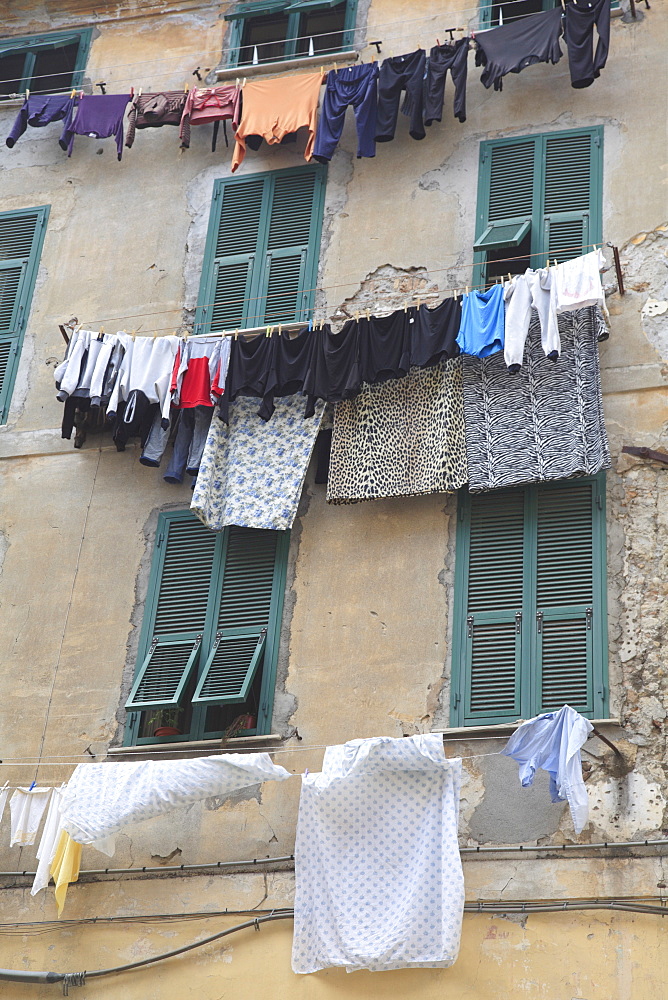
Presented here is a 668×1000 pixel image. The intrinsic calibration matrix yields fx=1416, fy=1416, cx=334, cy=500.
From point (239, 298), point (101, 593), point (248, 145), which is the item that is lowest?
point (101, 593)

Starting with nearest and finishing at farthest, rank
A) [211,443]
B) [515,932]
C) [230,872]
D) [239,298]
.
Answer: [515,932]
[230,872]
[211,443]
[239,298]

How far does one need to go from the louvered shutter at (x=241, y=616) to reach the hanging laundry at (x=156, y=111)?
407cm

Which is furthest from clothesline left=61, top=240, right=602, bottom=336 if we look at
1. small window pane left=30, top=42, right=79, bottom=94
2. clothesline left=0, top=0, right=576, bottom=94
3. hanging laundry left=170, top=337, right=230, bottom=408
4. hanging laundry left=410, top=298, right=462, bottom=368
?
small window pane left=30, top=42, right=79, bottom=94

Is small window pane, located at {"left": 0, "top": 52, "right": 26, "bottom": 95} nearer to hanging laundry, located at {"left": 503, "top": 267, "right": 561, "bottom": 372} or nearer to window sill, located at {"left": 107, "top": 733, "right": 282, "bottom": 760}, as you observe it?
hanging laundry, located at {"left": 503, "top": 267, "right": 561, "bottom": 372}

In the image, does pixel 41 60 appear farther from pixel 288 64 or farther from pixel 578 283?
pixel 578 283

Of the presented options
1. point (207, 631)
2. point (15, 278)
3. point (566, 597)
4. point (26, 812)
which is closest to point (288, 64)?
point (15, 278)

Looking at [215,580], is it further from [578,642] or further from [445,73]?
[445,73]

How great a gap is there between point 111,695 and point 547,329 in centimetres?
431

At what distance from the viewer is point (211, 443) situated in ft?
36.8

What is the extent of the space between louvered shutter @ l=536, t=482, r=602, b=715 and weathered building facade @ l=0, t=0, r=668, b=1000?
101mm

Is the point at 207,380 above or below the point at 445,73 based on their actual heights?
below

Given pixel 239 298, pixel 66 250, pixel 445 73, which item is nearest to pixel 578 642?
pixel 239 298

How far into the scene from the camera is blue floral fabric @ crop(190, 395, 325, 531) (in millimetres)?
10914

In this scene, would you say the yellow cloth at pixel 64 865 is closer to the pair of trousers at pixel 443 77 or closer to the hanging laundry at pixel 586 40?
the pair of trousers at pixel 443 77
